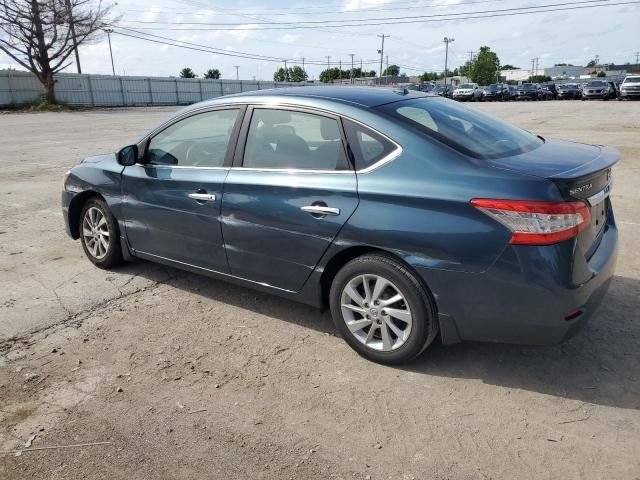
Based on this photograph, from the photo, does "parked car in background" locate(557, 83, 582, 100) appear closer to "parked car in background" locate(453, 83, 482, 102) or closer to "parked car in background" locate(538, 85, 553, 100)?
"parked car in background" locate(538, 85, 553, 100)

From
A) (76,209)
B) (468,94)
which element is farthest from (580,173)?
(468,94)

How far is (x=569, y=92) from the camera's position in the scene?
4838cm

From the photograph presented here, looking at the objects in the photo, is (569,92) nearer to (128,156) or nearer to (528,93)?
(528,93)

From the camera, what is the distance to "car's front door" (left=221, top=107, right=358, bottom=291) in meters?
3.52

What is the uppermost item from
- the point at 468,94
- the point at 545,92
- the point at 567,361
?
the point at 567,361

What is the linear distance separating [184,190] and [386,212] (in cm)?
180

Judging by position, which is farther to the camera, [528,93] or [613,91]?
[528,93]

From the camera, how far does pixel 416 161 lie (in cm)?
324

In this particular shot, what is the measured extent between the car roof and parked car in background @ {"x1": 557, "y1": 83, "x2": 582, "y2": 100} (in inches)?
1981

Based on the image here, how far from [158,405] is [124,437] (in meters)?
0.31

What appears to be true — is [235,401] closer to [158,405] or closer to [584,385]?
[158,405]

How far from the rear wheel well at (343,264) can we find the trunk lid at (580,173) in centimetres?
79

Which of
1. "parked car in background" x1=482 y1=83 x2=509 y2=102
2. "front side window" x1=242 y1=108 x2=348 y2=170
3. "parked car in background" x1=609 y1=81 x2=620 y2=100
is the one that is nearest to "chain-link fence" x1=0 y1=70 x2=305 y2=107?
"parked car in background" x1=482 y1=83 x2=509 y2=102

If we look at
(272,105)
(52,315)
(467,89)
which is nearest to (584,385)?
(272,105)
